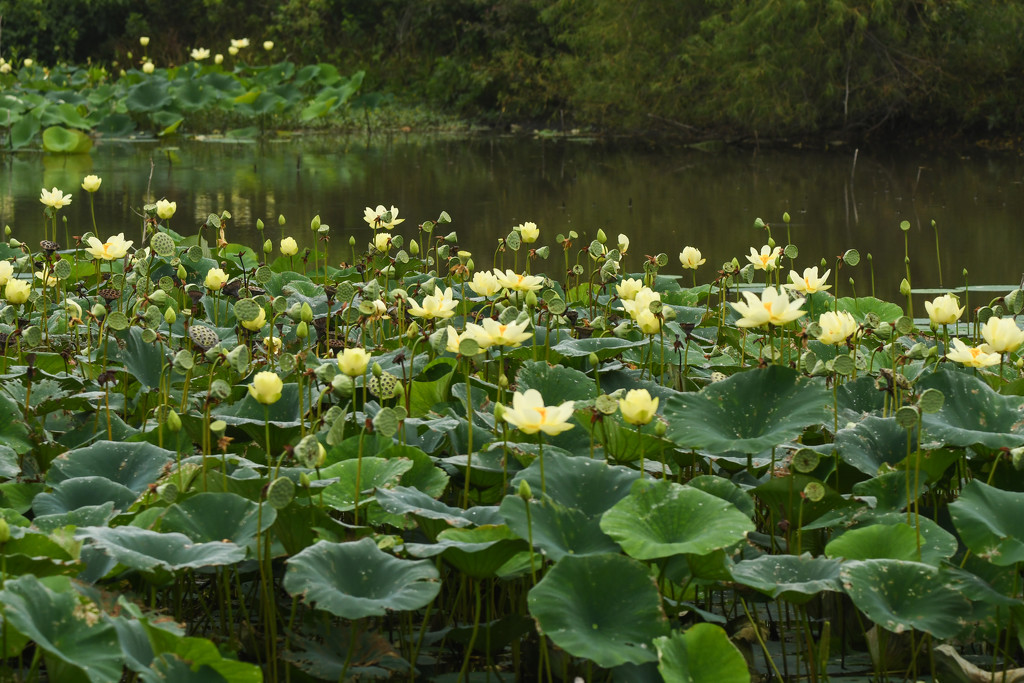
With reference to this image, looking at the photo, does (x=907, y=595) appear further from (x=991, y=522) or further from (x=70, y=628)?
(x=70, y=628)

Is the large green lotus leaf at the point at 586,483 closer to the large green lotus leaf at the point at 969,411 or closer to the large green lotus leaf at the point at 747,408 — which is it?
the large green lotus leaf at the point at 747,408

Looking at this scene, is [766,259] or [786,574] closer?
[786,574]

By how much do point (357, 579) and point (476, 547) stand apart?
148 mm

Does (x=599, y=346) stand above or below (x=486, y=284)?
below

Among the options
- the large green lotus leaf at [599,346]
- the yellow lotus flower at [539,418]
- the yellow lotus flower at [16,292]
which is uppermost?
the yellow lotus flower at [539,418]

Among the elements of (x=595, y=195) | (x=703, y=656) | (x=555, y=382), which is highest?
(x=555, y=382)

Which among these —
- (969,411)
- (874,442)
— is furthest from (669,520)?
(969,411)

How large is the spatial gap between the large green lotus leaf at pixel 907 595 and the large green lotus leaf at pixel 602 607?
0.24 meters

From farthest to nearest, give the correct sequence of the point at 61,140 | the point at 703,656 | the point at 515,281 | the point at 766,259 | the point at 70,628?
the point at 61,140
the point at 766,259
the point at 515,281
the point at 703,656
the point at 70,628

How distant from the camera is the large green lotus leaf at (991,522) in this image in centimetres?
148

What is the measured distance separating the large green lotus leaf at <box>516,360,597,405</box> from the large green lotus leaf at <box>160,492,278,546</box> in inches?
27.2

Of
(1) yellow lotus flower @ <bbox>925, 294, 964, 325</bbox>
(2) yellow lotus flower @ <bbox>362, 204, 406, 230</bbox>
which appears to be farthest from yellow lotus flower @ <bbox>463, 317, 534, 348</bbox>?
(2) yellow lotus flower @ <bbox>362, 204, 406, 230</bbox>

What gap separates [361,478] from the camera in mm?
1710

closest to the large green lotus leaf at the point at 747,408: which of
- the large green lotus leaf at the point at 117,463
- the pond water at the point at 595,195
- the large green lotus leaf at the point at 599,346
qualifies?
the large green lotus leaf at the point at 599,346
